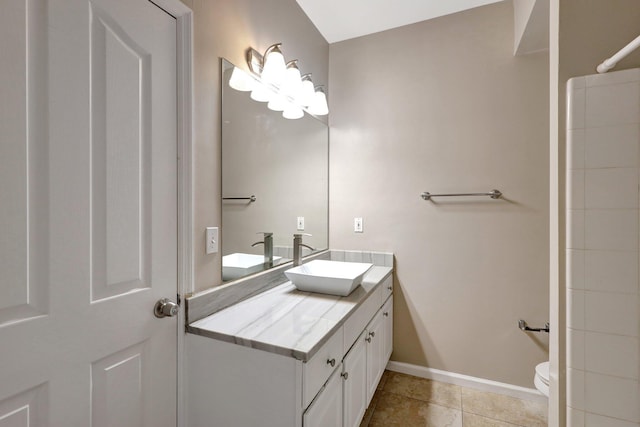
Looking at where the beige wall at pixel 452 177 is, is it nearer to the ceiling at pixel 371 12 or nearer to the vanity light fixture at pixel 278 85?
the ceiling at pixel 371 12

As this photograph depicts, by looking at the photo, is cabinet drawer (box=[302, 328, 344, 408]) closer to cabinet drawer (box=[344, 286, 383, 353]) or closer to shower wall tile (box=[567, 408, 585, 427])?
cabinet drawer (box=[344, 286, 383, 353])

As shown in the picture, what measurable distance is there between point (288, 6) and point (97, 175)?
1.60m

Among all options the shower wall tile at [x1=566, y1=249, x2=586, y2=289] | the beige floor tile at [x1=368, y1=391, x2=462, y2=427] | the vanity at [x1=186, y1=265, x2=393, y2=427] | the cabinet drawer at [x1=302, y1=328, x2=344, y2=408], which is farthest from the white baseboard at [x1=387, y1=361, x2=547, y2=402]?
the shower wall tile at [x1=566, y1=249, x2=586, y2=289]

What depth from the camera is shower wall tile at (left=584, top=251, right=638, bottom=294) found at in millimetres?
991

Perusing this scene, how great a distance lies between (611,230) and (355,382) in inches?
47.2

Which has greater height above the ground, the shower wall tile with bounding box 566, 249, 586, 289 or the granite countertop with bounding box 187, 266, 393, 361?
the shower wall tile with bounding box 566, 249, 586, 289

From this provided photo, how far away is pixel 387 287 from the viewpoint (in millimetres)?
2117

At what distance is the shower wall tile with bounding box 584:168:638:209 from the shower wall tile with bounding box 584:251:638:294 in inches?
6.4

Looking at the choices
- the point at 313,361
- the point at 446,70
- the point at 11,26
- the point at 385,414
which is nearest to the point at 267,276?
the point at 313,361

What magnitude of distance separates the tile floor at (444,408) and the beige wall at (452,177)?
0.14 metres

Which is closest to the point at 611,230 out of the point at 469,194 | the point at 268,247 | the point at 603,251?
the point at 603,251

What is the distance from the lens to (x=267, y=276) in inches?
64.7

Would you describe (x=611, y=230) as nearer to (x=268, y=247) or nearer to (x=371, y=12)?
(x=268, y=247)

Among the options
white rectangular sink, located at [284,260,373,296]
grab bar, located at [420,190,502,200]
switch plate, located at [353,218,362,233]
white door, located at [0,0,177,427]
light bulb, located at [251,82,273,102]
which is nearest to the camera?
white door, located at [0,0,177,427]
